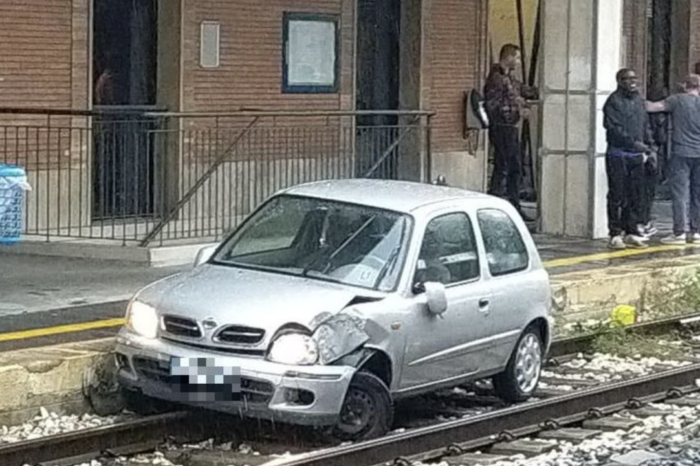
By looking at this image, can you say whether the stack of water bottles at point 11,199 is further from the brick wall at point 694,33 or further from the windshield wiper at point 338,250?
the brick wall at point 694,33

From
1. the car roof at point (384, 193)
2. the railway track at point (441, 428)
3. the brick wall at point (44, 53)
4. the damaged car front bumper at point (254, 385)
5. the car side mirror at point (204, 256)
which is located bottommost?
the railway track at point (441, 428)

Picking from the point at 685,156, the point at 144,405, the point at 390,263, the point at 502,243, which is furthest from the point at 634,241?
the point at 144,405

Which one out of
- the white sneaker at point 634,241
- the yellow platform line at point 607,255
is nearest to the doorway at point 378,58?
the white sneaker at point 634,241

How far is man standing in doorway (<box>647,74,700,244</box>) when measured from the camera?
1936 centimetres

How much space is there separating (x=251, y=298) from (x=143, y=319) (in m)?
0.73

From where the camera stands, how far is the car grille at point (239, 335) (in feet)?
32.9

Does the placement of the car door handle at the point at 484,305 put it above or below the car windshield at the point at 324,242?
below

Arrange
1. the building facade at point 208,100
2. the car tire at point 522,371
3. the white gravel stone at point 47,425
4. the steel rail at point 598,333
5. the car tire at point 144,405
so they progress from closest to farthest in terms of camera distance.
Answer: the white gravel stone at point 47,425
the car tire at point 144,405
the car tire at point 522,371
the steel rail at point 598,333
the building facade at point 208,100

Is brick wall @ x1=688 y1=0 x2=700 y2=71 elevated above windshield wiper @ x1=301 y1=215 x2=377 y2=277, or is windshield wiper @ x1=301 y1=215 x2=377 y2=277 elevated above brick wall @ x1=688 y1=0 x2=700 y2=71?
brick wall @ x1=688 y1=0 x2=700 y2=71

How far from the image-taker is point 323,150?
20.2 meters

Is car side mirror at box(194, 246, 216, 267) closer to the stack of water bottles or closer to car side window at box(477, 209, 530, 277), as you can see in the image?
car side window at box(477, 209, 530, 277)

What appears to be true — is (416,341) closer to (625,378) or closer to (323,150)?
(625,378)

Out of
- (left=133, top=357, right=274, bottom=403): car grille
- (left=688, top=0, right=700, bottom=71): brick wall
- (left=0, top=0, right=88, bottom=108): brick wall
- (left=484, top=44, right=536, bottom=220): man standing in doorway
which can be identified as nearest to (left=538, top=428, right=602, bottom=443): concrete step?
(left=133, top=357, right=274, bottom=403): car grille

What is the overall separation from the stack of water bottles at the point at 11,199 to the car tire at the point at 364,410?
6.34 metres
